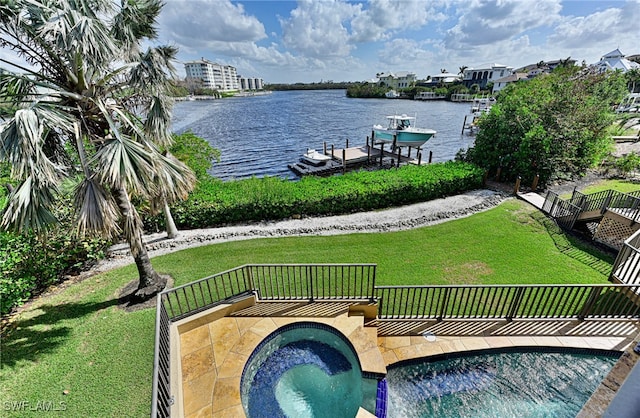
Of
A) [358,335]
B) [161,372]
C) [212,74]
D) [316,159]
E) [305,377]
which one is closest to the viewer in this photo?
[161,372]

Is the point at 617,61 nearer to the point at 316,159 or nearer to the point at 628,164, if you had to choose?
the point at 628,164

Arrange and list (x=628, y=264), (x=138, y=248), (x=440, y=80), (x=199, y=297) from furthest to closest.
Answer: (x=440, y=80) < (x=628, y=264) < (x=199, y=297) < (x=138, y=248)

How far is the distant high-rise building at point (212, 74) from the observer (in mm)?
118750

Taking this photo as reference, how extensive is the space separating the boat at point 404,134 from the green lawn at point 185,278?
1449cm

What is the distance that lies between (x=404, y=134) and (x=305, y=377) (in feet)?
80.8

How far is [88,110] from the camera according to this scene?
536 cm

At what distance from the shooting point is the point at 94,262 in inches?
338

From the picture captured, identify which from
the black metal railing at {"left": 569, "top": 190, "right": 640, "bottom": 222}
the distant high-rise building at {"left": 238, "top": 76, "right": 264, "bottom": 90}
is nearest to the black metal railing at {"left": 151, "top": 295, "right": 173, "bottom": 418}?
the black metal railing at {"left": 569, "top": 190, "right": 640, "bottom": 222}

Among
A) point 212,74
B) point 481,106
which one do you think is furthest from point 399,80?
point 212,74

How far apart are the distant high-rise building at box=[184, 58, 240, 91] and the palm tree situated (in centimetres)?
11941

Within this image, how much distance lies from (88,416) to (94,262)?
574 cm

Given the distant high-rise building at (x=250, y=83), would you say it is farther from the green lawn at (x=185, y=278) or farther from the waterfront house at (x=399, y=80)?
the green lawn at (x=185, y=278)

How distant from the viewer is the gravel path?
9.37m

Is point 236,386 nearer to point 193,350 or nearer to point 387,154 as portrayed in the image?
point 193,350
